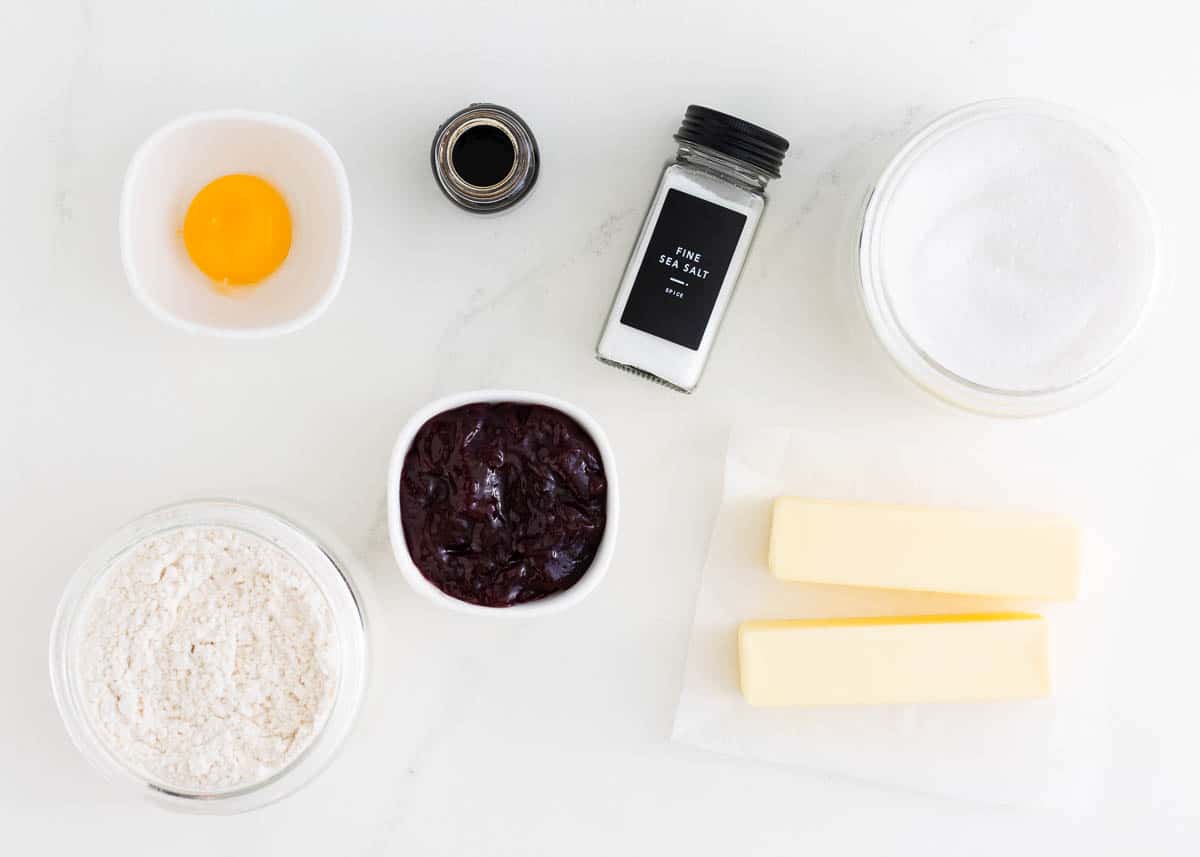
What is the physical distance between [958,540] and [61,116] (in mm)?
1154

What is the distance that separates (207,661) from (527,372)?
1.53 ft

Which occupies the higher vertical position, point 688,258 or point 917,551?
point 688,258

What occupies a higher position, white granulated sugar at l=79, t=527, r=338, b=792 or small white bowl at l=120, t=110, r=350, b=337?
small white bowl at l=120, t=110, r=350, b=337

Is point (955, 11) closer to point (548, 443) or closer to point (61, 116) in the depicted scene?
point (548, 443)

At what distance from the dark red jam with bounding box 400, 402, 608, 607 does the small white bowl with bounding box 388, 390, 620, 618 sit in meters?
0.01

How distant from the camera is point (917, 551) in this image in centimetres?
106

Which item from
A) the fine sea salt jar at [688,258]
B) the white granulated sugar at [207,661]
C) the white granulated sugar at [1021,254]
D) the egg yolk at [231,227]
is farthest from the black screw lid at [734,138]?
the white granulated sugar at [207,661]

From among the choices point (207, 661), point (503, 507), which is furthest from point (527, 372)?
point (207, 661)

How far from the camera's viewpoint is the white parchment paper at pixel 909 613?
1.12 meters

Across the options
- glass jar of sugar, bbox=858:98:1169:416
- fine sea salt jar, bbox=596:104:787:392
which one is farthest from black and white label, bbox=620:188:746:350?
glass jar of sugar, bbox=858:98:1169:416

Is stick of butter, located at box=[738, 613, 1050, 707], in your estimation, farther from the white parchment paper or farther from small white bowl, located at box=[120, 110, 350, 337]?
small white bowl, located at box=[120, 110, 350, 337]

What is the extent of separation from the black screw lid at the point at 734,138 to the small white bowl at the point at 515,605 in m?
Answer: 0.32

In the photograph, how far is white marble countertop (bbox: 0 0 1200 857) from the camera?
3.65ft

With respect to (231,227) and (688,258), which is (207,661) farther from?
(688,258)
